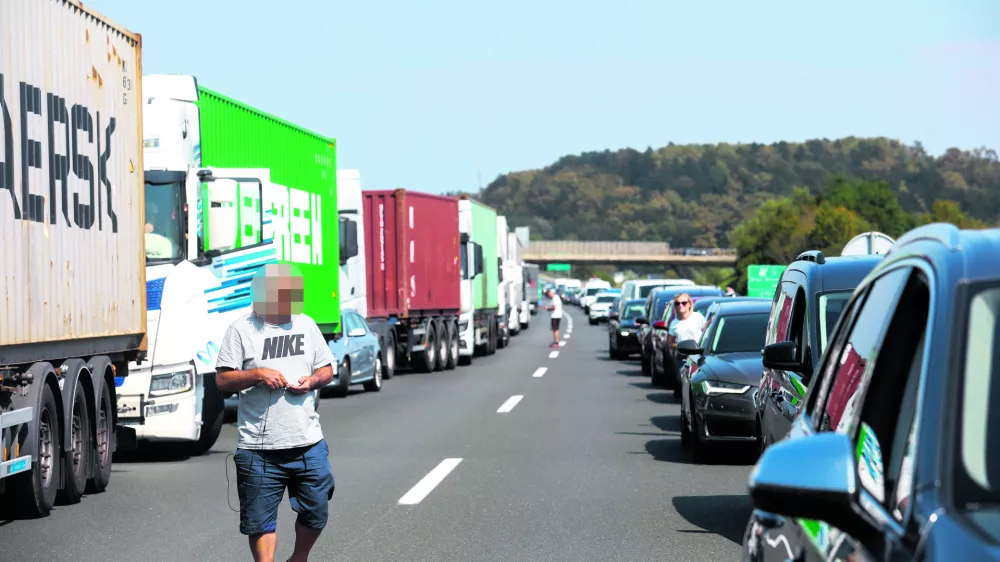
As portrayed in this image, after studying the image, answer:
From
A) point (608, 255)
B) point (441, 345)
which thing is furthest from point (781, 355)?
point (608, 255)

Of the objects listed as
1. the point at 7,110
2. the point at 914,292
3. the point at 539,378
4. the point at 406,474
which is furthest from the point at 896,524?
the point at 539,378

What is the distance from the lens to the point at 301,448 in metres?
6.75

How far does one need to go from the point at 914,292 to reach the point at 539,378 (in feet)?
80.5

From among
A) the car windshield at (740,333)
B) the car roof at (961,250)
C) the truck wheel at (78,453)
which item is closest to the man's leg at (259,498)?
the car roof at (961,250)

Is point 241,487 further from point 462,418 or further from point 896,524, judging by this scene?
point 462,418

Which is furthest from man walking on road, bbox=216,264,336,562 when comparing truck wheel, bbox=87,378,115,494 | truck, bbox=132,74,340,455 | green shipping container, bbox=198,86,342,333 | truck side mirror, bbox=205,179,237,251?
green shipping container, bbox=198,86,342,333

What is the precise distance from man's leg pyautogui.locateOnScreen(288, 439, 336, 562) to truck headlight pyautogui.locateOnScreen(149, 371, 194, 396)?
6.57 metres

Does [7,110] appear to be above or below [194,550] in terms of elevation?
above

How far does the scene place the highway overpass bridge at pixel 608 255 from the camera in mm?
163000

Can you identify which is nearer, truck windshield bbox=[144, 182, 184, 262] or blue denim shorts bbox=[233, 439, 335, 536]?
blue denim shorts bbox=[233, 439, 335, 536]

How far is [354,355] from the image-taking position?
22.9 m

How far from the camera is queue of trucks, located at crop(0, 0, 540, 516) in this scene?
984cm

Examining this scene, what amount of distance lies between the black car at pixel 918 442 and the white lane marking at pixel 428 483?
24.6 feet

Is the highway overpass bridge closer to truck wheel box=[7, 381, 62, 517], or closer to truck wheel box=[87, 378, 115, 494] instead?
truck wheel box=[87, 378, 115, 494]
